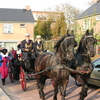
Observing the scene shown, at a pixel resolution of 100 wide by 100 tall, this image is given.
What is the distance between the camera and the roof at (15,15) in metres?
36.4

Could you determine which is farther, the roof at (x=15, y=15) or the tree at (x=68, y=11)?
the tree at (x=68, y=11)

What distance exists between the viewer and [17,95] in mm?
8320

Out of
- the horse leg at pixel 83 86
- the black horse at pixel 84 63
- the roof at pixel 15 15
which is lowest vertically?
the horse leg at pixel 83 86

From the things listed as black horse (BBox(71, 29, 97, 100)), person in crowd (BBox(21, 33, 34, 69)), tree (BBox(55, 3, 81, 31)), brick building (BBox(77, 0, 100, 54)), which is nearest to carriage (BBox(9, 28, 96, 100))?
black horse (BBox(71, 29, 97, 100))

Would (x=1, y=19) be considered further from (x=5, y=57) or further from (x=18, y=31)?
(x=5, y=57)

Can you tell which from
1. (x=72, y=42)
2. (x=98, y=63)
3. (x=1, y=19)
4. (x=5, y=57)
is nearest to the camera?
(x=72, y=42)

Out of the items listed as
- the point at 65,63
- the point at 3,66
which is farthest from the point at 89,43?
the point at 3,66

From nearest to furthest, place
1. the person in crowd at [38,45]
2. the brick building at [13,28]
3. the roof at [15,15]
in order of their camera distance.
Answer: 1. the person in crowd at [38,45]
2. the brick building at [13,28]
3. the roof at [15,15]

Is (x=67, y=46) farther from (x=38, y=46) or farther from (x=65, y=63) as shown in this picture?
(x=38, y=46)

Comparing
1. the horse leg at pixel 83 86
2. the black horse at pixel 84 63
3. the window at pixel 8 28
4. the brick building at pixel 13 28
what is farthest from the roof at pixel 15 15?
the horse leg at pixel 83 86

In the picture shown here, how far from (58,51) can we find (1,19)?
101 feet

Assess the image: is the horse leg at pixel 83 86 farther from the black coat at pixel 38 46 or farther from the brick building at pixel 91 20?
the brick building at pixel 91 20

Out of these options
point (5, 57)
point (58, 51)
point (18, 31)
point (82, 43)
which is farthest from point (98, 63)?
point (18, 31)

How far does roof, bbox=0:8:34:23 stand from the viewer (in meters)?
36.4
